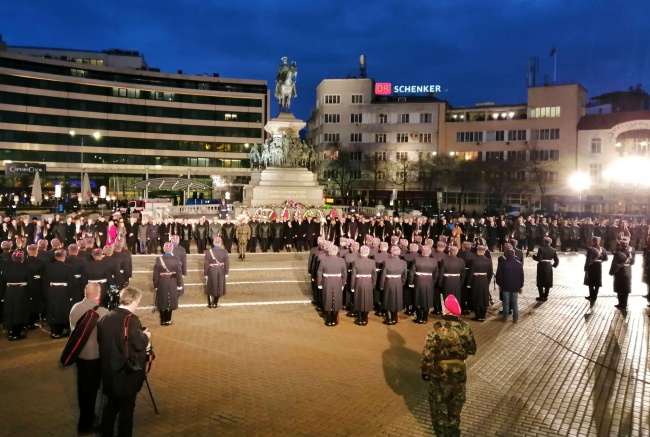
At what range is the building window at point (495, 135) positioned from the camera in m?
79.2

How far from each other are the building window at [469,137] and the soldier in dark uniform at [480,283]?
69895 millimetres

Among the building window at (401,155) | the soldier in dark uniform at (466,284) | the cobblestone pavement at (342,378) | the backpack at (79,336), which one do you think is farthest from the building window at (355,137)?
the backpack at (79,336)

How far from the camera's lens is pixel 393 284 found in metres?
13.7

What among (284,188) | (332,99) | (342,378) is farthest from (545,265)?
(332,99)

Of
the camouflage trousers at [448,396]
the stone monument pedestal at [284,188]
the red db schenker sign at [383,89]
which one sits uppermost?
the red db schenker sign at [383,89]

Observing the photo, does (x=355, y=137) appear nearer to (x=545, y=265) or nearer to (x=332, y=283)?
(x=545, y=265)

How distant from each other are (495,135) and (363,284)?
71968 mm

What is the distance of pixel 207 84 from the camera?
101 meters

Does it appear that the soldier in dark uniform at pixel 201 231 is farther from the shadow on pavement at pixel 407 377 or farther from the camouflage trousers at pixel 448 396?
the camouflage trousers at pixel 448 396

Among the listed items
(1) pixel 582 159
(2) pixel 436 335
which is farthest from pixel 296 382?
(1) pixel 582 159

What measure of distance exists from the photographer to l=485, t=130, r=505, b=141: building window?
260ft

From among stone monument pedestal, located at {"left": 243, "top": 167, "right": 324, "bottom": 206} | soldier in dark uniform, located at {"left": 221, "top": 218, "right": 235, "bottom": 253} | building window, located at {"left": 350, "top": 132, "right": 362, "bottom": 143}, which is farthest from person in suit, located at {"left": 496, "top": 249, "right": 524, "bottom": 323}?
building window, located at {"left": 350, "top": 132, "right": 362, "bottom": 143}

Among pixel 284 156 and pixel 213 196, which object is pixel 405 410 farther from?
pixel 213 196

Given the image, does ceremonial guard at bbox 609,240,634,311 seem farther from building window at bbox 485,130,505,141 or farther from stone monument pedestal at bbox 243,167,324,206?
building window at bbox 485,130,505,141
